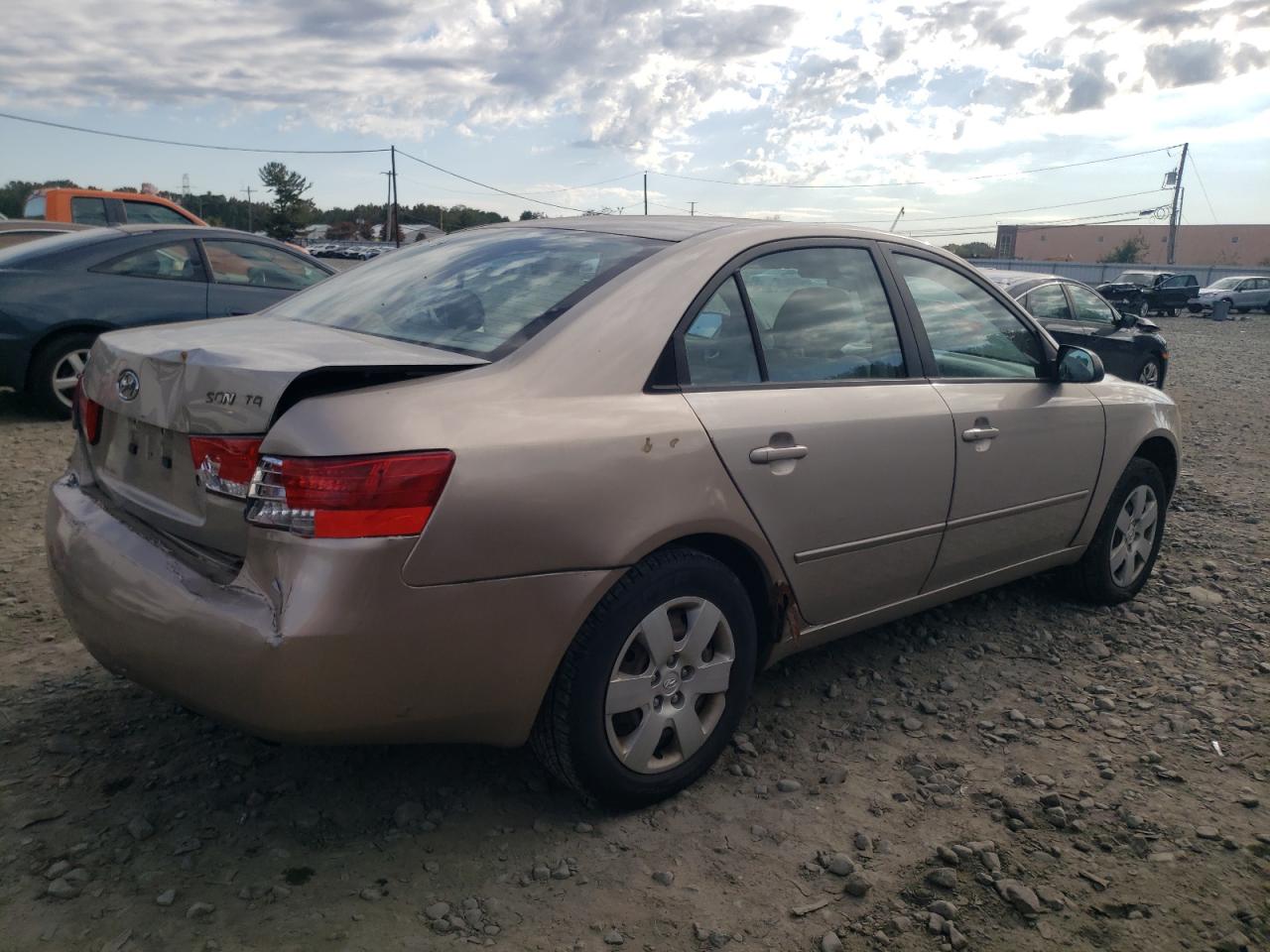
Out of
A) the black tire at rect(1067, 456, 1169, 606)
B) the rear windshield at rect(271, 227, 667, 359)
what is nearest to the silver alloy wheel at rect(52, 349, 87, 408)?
the rear windshield at rect(271, 227, 667, 359)

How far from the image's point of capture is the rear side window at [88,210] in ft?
40.9

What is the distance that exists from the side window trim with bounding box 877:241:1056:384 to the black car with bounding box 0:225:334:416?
556 cm

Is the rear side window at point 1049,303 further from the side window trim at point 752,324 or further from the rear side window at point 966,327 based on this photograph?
the side window trim at point 752,324

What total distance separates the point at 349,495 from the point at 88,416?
4.06 ft

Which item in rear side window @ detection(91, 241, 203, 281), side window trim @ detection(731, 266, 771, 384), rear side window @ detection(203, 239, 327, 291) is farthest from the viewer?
rear side window @ detection(203, 239, 327, 291)

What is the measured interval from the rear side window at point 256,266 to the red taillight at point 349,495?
237 inches

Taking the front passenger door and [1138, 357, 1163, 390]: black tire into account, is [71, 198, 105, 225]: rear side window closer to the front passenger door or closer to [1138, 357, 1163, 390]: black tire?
the front passenger door

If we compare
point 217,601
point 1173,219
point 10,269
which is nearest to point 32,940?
point 217,601

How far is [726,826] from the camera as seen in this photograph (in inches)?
110

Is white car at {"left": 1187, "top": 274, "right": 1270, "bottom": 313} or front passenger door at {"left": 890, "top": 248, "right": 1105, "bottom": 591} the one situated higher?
white car at {"left": 1187, "top": 274, "right": 1270, "bottom": 313}

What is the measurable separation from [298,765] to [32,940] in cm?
85

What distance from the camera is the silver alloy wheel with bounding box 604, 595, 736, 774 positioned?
2.68m

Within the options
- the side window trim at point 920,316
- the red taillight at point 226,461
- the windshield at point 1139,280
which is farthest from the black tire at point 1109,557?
the windshield at point 1139,280

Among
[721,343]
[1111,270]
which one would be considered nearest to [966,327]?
[721,343]
